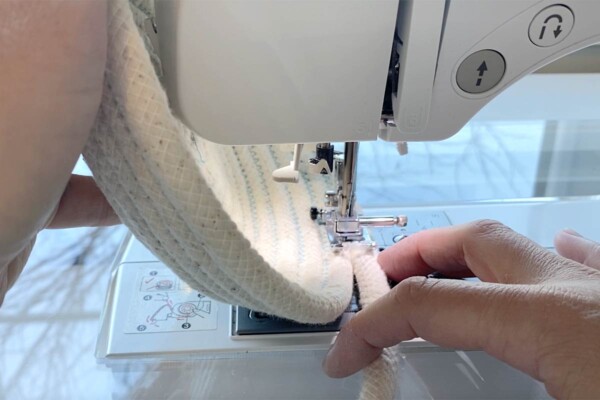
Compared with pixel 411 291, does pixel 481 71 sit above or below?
above

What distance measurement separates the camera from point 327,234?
0.66 meters

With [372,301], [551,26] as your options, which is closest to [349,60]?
[551,26]

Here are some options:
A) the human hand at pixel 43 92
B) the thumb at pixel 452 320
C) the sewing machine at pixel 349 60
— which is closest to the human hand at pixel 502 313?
the thumb at pixel 452 320

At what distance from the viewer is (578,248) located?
597 millimetres

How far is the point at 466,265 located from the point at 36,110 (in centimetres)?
42

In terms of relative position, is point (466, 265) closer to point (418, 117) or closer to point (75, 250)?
point (418, 117)

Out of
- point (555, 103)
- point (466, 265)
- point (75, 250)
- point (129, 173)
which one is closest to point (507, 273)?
point (466, 265)

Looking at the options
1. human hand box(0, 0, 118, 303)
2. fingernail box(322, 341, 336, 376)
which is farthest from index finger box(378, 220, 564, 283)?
human hand box(0, 0, 118, 303)

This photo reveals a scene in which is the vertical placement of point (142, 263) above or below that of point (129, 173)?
below

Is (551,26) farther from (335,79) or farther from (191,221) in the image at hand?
(191,221)

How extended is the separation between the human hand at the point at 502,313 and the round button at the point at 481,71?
0.15 m

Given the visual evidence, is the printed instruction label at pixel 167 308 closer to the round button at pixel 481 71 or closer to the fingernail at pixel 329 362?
the fingernail at pixel 329 362

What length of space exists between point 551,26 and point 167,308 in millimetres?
429

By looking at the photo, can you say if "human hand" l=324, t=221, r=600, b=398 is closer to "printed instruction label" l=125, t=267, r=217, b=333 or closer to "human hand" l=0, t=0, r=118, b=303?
"printed instruction label" l=125, t=267, r=217, b=333
